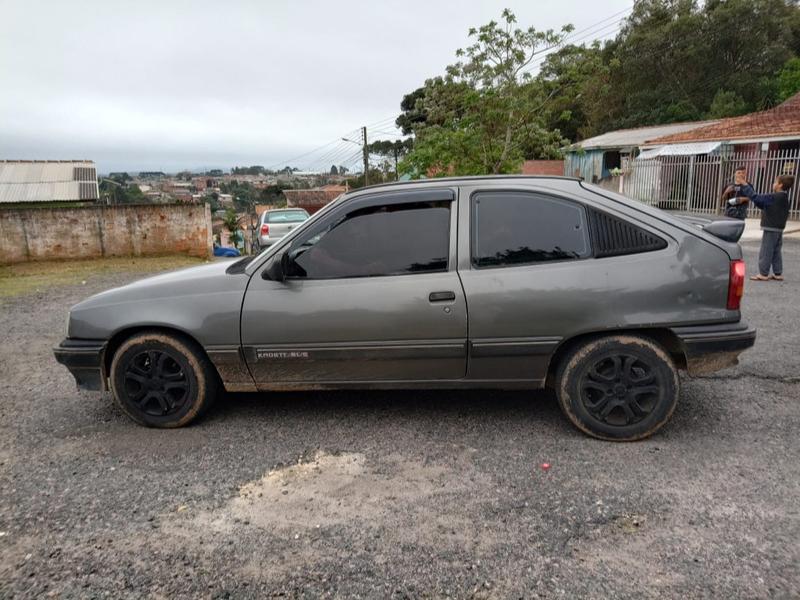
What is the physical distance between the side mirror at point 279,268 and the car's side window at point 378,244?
0.04 m

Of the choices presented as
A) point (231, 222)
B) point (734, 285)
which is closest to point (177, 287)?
point (734, 285)

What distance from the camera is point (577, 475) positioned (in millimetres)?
3230

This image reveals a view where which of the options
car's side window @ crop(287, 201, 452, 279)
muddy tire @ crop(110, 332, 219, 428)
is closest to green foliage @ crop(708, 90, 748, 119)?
car's side window @ crop(287, 201, 452, 279)

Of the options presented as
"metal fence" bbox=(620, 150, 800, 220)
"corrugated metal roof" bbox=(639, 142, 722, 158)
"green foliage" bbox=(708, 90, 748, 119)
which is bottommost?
"metal fence" bbox=(620, 150, 800, 220)

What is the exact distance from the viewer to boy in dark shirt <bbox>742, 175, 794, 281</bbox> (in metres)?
8.32

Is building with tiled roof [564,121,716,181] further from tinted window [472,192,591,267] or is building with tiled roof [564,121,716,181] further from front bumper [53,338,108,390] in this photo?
front bumper [53,338,108,390]

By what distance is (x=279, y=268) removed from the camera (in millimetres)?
3750

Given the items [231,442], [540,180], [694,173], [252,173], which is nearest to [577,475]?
[540,180]

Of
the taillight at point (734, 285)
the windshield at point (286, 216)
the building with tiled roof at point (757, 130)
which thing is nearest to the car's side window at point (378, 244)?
the taillight at point (734, 285)

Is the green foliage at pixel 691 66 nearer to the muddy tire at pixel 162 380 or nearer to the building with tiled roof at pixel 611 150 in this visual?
the building with tiled roof at pixel 611 150

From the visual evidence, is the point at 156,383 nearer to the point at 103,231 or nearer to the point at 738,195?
the point at 738,195

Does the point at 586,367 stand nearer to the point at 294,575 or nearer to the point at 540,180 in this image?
the point at 540,180

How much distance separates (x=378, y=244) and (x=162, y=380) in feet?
5.82

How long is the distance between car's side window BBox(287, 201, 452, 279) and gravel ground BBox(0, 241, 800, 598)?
1103 mm
